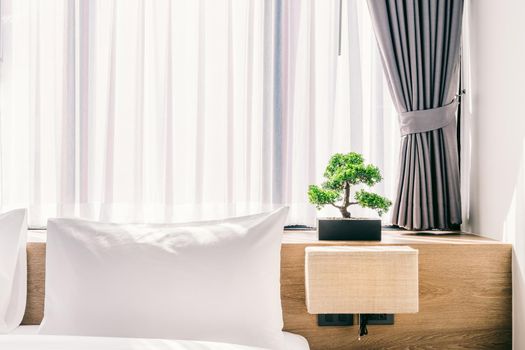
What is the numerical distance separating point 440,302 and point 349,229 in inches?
15.5

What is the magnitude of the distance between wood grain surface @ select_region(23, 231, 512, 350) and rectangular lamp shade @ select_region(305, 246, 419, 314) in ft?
0.53

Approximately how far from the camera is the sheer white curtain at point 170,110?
2178 mm

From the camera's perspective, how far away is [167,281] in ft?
5.02

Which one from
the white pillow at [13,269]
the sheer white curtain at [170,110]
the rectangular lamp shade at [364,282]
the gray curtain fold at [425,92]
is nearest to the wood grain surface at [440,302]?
the white pillow at [13,269]

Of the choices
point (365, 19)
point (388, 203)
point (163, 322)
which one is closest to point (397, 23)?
point (365, 19)

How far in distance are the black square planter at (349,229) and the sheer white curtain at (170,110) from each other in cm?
33

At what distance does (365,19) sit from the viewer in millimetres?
2277

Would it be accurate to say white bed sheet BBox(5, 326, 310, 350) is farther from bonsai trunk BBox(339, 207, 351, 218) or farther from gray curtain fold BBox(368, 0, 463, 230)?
gray curtain fold BBox(368, 0, 463, 230)

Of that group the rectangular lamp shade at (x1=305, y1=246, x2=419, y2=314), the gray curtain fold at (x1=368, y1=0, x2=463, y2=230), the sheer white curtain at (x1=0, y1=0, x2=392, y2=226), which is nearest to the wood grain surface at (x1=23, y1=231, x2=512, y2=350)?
the rectangular lamp shade at (x1=305, y1=246, x2=419, y2=314)

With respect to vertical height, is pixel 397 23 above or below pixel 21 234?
above

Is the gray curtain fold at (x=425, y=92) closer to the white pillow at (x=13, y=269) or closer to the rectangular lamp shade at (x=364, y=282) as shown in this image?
the rectangular lamp shade at (x=364, y=282)

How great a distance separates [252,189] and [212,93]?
44 centimetres

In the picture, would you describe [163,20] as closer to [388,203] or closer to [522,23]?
[388,203]

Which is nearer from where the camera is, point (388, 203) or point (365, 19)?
point (388, 203)
